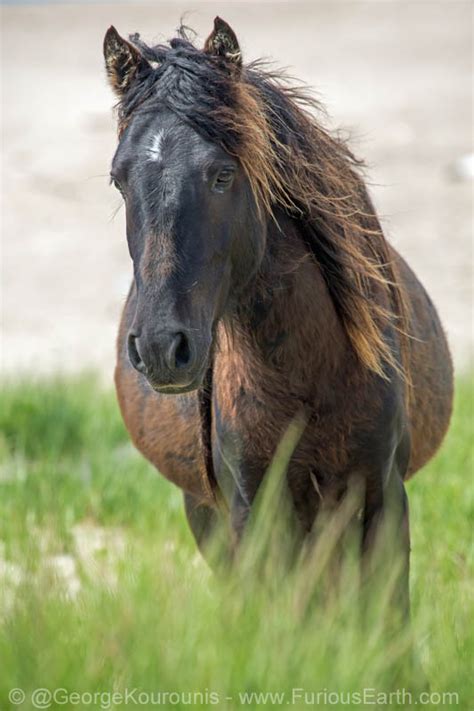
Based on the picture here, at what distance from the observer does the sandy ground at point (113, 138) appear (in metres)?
11.8

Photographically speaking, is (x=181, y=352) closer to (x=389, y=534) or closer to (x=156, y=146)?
(x=156, y=146)

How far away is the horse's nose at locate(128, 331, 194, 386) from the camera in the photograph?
3.17m

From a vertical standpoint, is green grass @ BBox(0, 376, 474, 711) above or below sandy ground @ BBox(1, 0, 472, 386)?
below

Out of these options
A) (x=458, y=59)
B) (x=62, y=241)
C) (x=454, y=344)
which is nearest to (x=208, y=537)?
(x=454, y=344)

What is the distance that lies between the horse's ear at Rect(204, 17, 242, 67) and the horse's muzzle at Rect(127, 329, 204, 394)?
84 centimetres

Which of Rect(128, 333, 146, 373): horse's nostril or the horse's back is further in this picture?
the horse's back

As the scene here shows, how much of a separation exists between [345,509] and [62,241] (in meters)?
10.6

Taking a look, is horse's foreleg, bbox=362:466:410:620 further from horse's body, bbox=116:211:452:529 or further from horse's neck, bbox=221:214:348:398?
horse's neck, bbox=221:214:348:398

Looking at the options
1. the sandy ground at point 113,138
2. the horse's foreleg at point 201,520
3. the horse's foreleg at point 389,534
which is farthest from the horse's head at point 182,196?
the sandy ground at point 113,138

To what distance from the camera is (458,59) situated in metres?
21.1

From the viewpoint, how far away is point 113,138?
1627 centimetres

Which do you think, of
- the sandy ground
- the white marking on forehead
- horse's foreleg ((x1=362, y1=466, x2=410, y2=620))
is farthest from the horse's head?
the sandy ground

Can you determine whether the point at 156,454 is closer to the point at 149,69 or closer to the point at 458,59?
the point at 149,69

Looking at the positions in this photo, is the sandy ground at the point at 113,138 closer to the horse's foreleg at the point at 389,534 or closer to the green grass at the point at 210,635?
the horse's foreleg at the point at 389,534
